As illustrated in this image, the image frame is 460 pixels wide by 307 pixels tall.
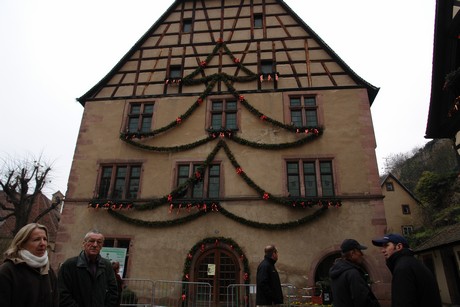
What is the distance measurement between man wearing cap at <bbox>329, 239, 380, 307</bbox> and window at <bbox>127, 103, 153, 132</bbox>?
12.6 meters

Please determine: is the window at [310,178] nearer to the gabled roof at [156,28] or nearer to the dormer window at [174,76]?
the gabled roof at [156,28]

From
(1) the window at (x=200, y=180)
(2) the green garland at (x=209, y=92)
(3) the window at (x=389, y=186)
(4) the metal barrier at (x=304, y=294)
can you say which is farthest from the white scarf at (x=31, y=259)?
(3) the window at (x=389, y=186)

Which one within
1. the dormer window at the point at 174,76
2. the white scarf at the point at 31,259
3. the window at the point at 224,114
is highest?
the dormer window at the point at 174,76

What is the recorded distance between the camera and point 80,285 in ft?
12.4

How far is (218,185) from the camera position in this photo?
537 inches

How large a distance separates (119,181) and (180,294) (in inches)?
210

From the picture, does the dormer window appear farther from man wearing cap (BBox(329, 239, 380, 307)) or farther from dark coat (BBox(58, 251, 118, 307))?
man wearing cap (BBox(329, 239, 380, 307))

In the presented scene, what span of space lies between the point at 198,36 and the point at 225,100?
423cm

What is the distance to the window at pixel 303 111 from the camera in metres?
14.5

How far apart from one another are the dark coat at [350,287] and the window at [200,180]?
31.7ft

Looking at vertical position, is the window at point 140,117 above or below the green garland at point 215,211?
above

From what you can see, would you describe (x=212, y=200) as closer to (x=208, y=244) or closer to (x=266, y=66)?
(x=208, y=244)

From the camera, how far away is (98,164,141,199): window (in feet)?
45.8

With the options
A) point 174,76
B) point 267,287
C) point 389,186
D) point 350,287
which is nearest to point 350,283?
point 350,287
